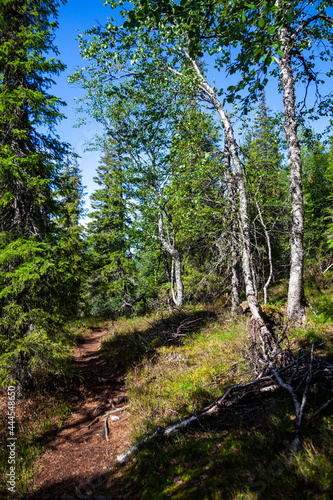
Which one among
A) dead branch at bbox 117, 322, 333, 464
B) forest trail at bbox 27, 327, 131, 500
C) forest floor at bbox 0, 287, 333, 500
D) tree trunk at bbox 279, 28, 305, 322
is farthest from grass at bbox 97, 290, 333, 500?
tree trunk at bbox 279, 28, 305, 322

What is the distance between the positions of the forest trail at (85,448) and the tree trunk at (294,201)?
18.6ft

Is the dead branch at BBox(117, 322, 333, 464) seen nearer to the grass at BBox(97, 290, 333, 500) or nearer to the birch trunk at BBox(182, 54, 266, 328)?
the grass at BBox(97, 290, 333, 500)

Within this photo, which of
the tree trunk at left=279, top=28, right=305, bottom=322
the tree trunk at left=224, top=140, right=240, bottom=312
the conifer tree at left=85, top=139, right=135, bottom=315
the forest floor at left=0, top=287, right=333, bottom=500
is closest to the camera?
the forest floor at left=0, top=287, right=333, bottom=500

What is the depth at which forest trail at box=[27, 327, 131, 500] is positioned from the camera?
3744 millimetres

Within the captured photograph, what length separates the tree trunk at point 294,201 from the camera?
21.7 ft

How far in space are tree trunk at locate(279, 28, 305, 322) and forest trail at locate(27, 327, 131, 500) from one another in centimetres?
566

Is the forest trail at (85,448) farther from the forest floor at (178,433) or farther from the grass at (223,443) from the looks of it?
the grass at (223,443)

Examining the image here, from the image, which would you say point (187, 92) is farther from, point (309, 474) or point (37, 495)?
point (37, 495)

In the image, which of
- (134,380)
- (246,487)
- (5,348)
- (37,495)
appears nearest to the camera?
(246,487)

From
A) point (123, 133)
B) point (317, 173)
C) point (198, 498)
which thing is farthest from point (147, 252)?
point (317, 173)

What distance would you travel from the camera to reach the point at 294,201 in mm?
6715

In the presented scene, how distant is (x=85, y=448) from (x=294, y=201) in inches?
327

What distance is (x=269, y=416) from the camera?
3.14 meters

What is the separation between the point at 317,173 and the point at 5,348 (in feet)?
80.2
